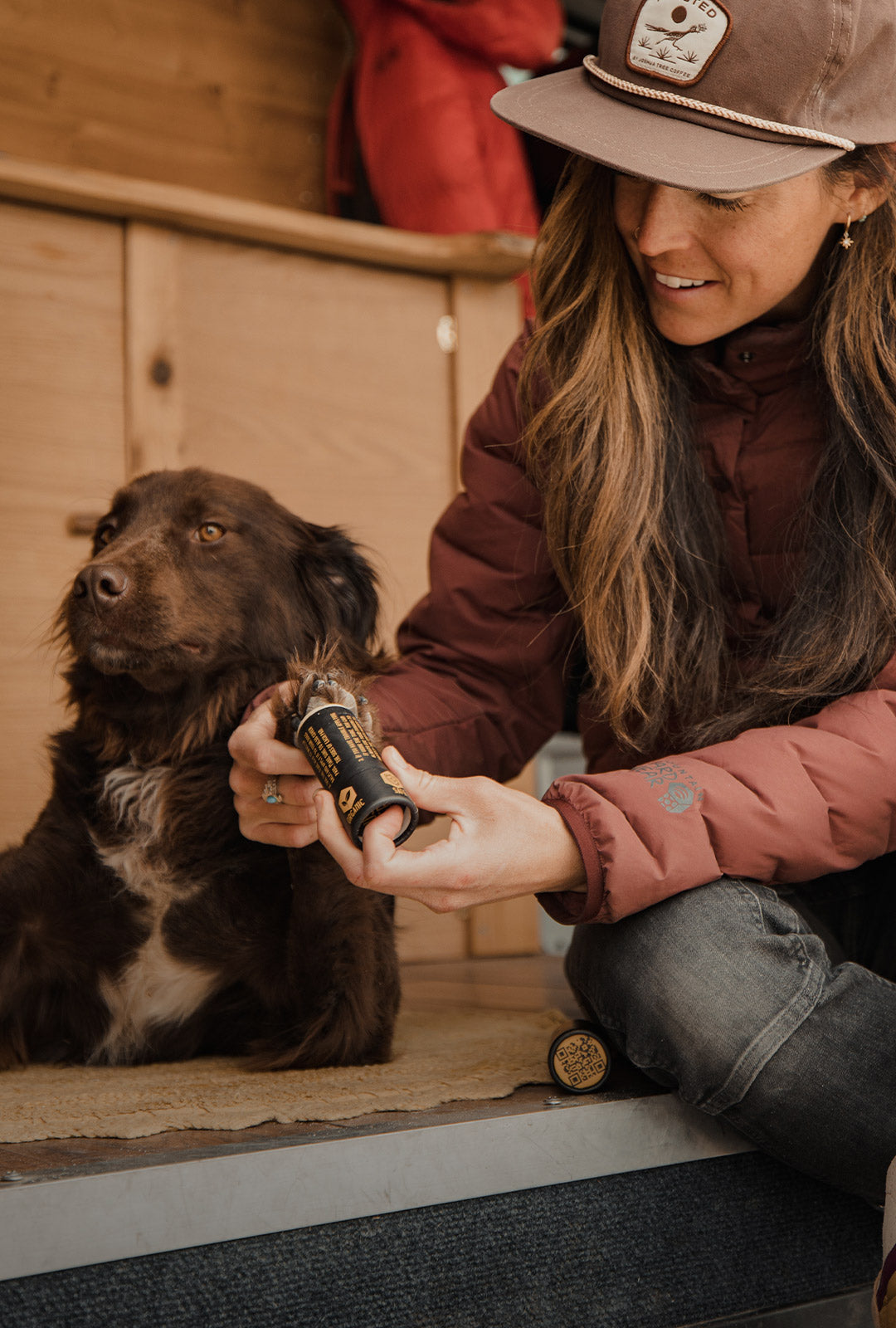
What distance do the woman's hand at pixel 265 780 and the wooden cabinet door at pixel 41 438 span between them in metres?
0.88

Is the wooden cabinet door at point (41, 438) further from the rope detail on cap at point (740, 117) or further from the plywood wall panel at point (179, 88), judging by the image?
the rope detail on cap at point (740, 117)

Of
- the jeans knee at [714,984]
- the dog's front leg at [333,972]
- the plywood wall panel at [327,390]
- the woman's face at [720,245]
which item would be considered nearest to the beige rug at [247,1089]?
the dog's front leg at [333,972]

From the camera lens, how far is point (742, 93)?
125 cm

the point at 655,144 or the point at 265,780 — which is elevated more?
the point at 655,144

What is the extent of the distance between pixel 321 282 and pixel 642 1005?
1.71 m

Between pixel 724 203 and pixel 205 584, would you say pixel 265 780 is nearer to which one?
pixel 205 584

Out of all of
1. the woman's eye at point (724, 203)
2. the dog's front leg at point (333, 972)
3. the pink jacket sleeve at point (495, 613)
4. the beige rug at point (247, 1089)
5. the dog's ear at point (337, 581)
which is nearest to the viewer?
the beige rug at point (247, 1089)

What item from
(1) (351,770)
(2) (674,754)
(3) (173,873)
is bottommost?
(3) (173,873)

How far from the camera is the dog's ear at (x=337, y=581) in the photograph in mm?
1746

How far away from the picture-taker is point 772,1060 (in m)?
1.16

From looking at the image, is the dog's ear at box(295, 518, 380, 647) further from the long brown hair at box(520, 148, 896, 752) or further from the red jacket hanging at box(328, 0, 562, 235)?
the red jacket hanging at box(328, 0, 562, 235)

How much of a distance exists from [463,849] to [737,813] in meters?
0.32

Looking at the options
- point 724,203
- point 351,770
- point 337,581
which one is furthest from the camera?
point 337,581

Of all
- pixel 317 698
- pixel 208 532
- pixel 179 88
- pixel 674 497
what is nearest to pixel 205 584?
pixel 208 532
